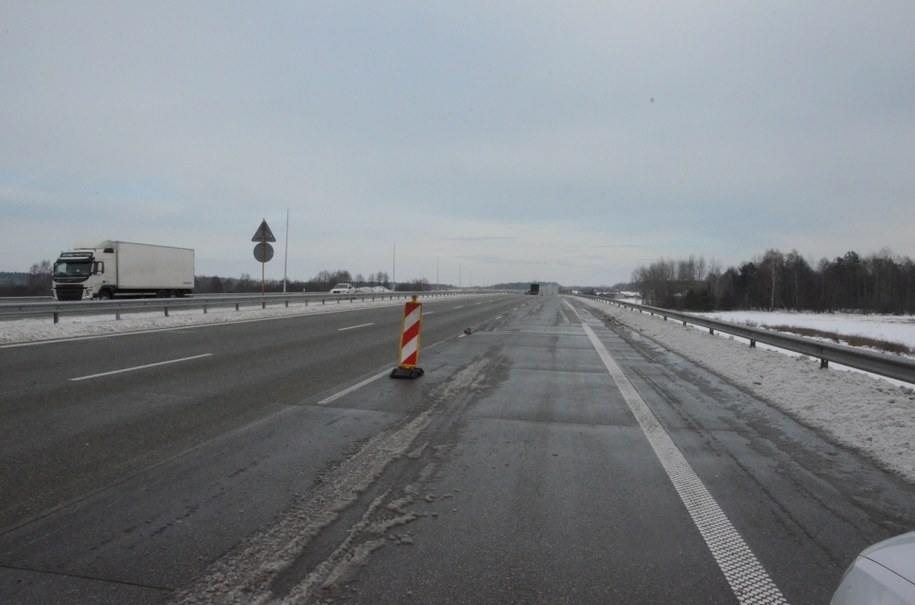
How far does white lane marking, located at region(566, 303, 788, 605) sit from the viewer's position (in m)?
3.14

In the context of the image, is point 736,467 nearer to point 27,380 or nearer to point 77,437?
point 77,437

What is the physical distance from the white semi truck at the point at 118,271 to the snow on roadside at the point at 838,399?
3003 centimetres

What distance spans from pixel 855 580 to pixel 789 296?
132 m

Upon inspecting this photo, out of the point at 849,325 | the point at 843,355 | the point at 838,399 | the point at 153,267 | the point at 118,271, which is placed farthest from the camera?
the point at 849,325

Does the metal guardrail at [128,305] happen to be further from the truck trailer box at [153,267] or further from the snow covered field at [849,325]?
the snow covered field at [849,325]

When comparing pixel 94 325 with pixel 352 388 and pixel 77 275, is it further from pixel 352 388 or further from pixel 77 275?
pixel 77 275

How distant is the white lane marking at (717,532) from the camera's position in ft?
10.3

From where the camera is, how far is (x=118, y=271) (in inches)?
1214

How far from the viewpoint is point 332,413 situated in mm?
7195

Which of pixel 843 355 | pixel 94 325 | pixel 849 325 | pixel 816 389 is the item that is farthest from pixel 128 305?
pixel 849 325

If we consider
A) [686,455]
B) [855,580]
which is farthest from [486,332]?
[855,580]

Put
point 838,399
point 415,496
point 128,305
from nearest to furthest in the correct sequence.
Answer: point 415,496 < point 838,399 < point 128,305

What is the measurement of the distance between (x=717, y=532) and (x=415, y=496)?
2.25m

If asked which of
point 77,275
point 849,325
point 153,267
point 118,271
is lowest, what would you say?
point 849,325
